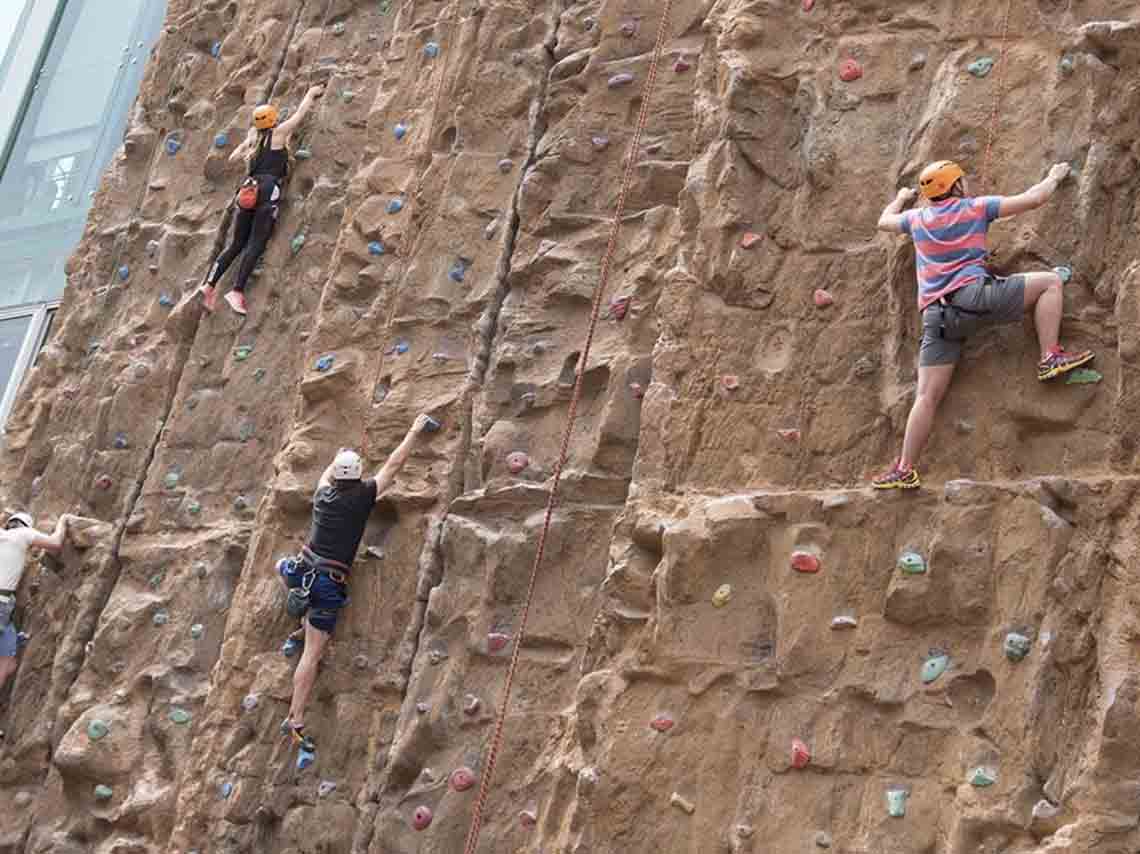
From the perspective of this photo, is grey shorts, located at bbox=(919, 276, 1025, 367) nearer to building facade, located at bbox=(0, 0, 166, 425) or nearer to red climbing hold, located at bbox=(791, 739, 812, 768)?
red climbing hold, located at bbox=(791, 739, 812, 768)

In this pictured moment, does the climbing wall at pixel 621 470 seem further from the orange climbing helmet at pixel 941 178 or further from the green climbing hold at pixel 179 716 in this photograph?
the orange climbing helmet at pixel 941 178

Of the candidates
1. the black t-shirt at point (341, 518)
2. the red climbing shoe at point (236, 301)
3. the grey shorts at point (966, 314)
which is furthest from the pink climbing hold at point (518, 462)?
the red climbing shoe at point (236, 301)

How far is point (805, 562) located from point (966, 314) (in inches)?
41.2

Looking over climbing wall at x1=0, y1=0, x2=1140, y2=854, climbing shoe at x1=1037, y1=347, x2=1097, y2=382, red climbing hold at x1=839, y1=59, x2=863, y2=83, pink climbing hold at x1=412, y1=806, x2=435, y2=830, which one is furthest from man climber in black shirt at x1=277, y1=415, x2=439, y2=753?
climbing shoe at x1=1037, y1=347, x2=1097, y2=382

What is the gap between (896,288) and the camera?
6.39 meters

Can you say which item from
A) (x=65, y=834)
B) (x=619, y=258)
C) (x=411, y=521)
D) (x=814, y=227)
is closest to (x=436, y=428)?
(x=411, y=521)

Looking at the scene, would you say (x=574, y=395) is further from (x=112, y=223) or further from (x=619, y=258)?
(x=112, y=223)

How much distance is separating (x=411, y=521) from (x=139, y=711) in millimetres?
→ 2202

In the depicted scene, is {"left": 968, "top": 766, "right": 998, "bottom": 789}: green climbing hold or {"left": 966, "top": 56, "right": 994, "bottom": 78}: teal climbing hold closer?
{"left": 968, "top": 766, "right": 998, "bottom": 789}: green climbing hold

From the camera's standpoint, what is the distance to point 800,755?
5.82 meters

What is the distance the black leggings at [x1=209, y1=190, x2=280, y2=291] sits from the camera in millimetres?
10156

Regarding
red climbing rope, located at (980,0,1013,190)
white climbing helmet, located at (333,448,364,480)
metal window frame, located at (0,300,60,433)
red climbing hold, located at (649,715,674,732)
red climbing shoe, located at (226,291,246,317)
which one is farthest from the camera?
metal window frame, located at (0,300,60,433)

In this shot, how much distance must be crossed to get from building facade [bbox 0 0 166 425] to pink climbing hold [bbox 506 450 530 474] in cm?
640

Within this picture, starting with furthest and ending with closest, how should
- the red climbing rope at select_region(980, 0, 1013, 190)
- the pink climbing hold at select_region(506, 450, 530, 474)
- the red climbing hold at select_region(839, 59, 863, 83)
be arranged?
the pink climbing hold at select_region(506, 450, 530, 474), the red climbing hold at select_region(839, 59, 863, 83), the red climbing rope at select_region(980, 0, 1013, 190)
